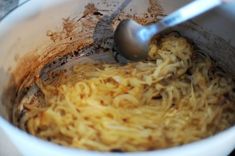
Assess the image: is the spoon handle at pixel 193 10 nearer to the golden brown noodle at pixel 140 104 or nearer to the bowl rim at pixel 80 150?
the golden brown noodle at pixel 140 104

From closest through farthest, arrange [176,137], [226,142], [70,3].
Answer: [226,142] < [176,137] < [70,3]

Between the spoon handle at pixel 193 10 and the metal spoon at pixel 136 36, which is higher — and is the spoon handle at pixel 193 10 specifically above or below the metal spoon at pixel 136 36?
above

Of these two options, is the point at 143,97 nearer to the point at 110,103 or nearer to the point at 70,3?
the point at 110,103

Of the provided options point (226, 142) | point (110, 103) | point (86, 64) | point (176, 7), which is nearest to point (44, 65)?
point (86, 64)

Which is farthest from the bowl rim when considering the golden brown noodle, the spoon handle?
the spoon handle

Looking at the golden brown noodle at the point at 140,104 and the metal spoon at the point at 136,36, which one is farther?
the metal spoon at the point at 136,36

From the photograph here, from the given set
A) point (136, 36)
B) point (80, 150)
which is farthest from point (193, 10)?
point (80, 150)

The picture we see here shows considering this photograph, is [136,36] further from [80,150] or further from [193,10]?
[80,150]

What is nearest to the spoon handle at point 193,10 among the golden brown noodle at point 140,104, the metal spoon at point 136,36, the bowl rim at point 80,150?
the metal spoon at point 136,36

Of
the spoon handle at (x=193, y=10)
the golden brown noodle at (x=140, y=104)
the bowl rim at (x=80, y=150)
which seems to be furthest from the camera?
the spoon handle at (x=193, y=10)
